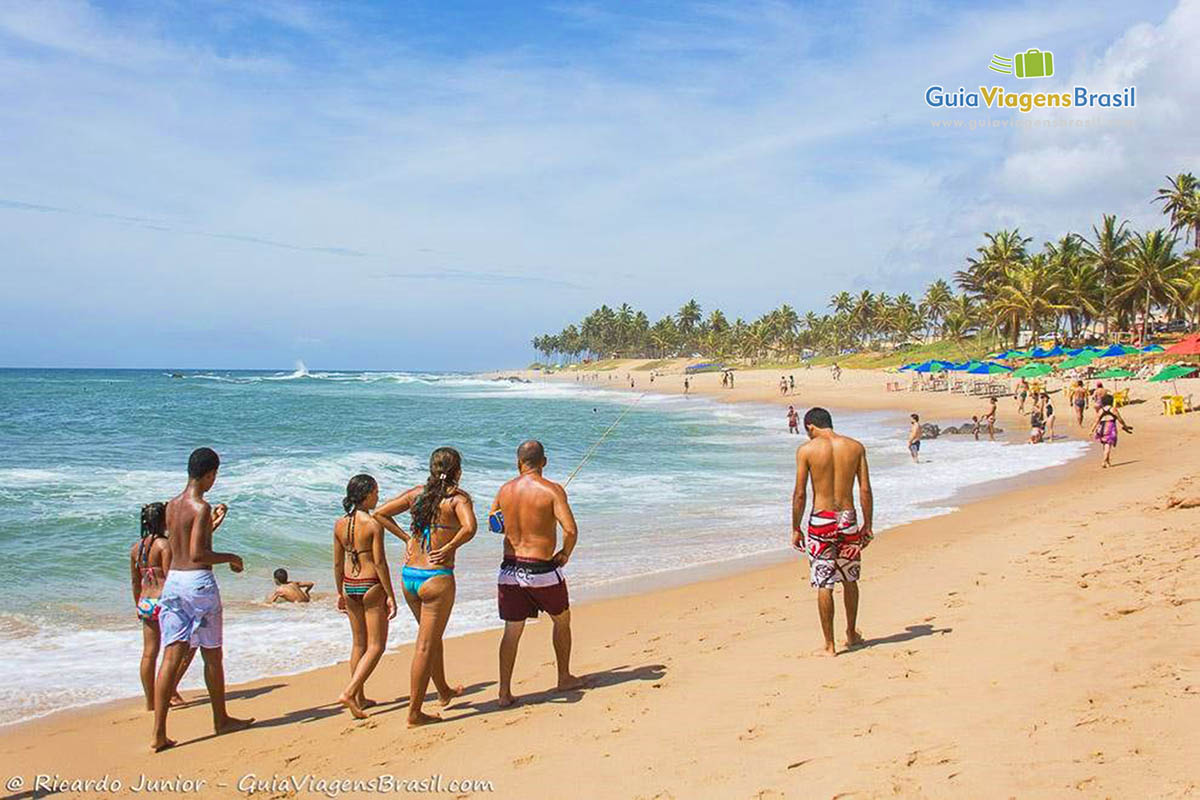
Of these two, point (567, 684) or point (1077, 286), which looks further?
point (1077, 286)

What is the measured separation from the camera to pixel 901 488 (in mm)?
16594

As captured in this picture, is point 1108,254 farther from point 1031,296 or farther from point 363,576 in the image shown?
point 363,576

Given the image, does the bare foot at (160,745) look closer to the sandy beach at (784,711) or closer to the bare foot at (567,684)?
the sandy beach at (784,711)

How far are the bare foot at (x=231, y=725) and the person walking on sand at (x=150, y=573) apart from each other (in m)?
0.55

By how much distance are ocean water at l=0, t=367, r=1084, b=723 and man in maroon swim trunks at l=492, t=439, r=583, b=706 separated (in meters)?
2.72

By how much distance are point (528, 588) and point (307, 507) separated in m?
11.5

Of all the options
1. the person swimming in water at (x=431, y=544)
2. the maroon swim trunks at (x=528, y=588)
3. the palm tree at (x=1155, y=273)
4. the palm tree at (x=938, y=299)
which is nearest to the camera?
the person swimming in water at (x=431, y=544)

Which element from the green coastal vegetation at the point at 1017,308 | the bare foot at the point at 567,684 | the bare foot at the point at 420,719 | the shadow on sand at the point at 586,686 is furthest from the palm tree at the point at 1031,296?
the bare foot at the point at 420,719

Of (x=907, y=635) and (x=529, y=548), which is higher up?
(x=529, y=548)

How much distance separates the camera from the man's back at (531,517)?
5.16m

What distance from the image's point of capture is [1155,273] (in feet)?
174

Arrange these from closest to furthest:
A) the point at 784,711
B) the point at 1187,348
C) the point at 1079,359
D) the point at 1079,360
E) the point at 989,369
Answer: the point at 784,711, the point at 1187,348, the point at 1079,359, the point at 1079,360, the point at 989,369

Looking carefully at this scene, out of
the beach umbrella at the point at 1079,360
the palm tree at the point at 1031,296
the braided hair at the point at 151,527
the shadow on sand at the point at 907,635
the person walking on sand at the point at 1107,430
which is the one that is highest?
the palm tree at the point at 1031,296

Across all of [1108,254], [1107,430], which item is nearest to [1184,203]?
[1108,254]
